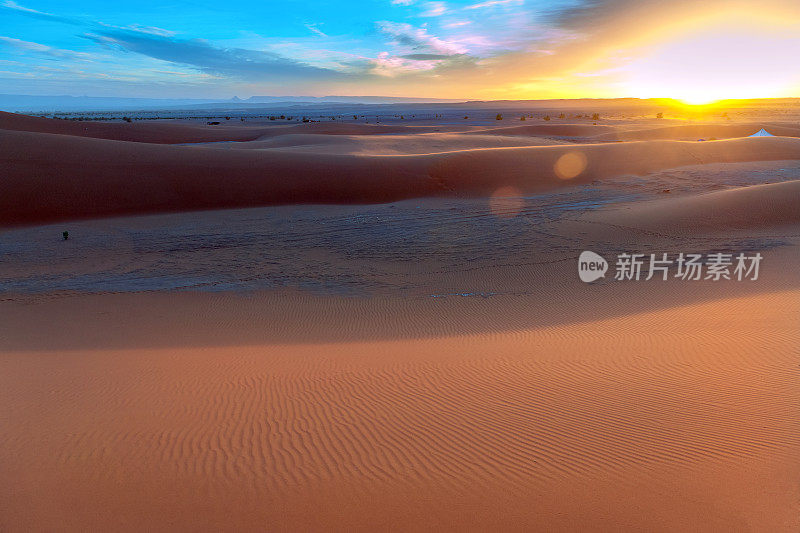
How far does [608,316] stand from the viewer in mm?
9633

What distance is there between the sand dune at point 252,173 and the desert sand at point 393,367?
326 millimetres

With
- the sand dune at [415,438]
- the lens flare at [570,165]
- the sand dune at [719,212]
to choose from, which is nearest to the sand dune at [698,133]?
the lens flare at [570,165]

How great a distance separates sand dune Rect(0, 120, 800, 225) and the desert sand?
33 cm

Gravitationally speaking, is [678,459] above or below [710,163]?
below

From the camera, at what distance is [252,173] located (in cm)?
2395

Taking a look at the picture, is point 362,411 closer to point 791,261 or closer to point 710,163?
point 791,261

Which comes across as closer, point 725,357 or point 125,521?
point 125,521

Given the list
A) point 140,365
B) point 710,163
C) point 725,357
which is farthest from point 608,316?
point 710,163

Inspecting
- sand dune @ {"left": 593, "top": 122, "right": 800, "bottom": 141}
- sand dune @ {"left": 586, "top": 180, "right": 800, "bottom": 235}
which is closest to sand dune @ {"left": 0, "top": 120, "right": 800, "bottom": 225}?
sand dune @ {"left": 586, "top": 180, "right": 800, "bottom": 235}

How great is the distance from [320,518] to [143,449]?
1954 mm

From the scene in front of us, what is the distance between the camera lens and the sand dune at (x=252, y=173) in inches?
818

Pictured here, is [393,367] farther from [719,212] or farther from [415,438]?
[719,212]

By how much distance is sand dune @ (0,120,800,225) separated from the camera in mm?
20781

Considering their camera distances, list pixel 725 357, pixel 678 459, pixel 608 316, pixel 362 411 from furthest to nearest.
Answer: pixel 608 316 < pixel 725 357 < pixel 362 411 < pixel 678 459
